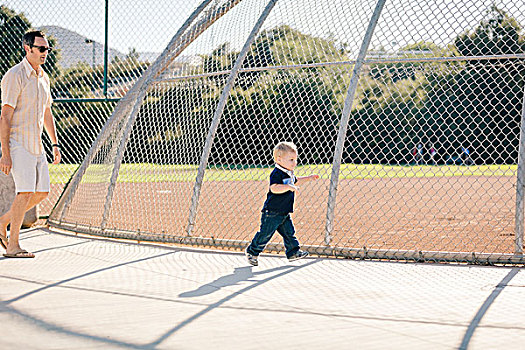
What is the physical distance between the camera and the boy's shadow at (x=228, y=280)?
4717 mm

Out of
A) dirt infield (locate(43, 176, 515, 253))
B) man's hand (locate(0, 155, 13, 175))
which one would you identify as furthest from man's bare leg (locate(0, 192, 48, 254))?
dirt infield (locate(43, 176, 515, 253))

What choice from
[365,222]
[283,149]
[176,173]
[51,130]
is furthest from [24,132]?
[176,173]

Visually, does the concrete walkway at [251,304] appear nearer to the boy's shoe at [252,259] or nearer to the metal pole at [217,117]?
the boy's shoe at [252,259]

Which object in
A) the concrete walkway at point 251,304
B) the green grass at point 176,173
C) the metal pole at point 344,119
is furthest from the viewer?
the green grass at point 176,173

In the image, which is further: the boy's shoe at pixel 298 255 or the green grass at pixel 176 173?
the green grass at pixel 176 173

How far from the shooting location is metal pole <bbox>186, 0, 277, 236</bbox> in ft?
22.7

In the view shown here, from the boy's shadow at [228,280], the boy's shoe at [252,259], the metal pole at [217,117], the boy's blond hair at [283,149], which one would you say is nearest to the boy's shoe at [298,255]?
the boy's shadow at [228,280]

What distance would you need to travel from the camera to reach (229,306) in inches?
170

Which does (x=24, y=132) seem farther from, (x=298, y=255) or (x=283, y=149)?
(x=298, y=255)

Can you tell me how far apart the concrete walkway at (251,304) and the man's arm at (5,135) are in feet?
2.82

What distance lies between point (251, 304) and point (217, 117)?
300cm

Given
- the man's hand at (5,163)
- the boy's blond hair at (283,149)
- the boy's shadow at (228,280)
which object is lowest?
the boy's shadow at (228,280)

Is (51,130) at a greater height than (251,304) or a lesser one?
greater

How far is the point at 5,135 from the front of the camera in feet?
19.0
